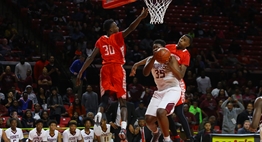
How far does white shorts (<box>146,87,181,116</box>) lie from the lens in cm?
930

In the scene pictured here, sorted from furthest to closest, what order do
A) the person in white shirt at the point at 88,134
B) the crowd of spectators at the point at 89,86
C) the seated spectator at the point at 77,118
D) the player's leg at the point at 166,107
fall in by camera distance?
the crowd of spectators at the point at 89,86 < the seated spectator at the point at 77,118 < the person in white shirt at the point at 88,134 < the player's leg at the point at 166,107

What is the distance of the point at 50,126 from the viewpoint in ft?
47.9

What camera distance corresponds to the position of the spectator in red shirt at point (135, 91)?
1869cm

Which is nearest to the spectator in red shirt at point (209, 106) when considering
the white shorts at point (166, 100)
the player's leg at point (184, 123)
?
the player's leg at point (184, 123)

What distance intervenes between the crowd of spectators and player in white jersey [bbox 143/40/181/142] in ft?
20.0

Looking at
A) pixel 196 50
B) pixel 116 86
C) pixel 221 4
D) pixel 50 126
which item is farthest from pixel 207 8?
pixel 116 86

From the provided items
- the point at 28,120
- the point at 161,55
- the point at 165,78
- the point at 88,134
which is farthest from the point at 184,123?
the point at 28,120

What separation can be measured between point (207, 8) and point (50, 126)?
558 inches

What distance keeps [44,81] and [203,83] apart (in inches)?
235

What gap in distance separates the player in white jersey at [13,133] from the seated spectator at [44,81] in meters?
3.57

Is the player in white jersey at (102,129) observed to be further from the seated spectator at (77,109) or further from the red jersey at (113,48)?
the seated spectator at (77,109)

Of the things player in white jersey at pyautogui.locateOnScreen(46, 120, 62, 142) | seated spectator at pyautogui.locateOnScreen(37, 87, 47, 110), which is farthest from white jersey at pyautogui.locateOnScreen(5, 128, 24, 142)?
seated spectator at pyautogui.locateOnScreen(37, 87, 47, 110)

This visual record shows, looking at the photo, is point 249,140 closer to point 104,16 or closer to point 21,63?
point 21,63

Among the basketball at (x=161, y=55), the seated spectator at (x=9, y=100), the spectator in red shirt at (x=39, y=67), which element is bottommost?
the seated spectator at (x=9, y=100)
